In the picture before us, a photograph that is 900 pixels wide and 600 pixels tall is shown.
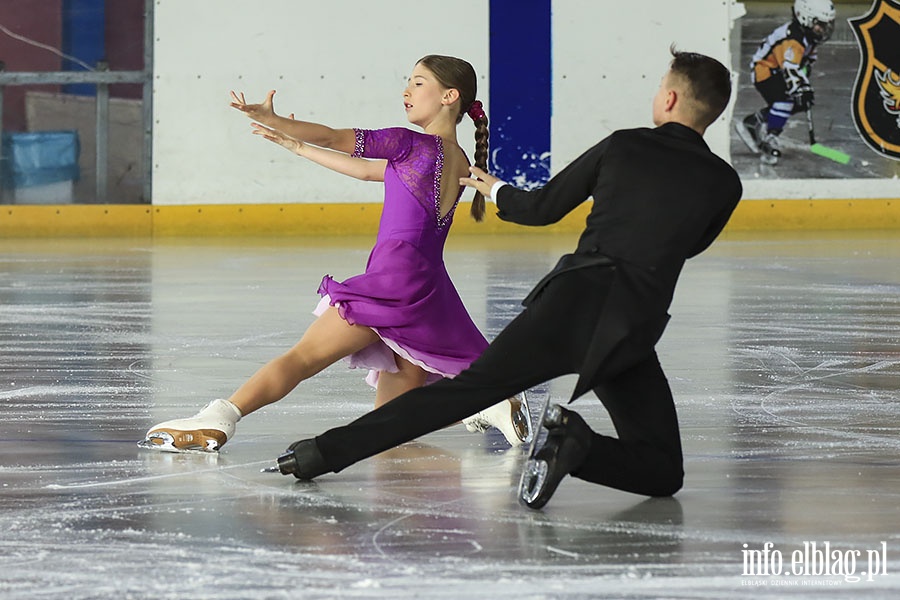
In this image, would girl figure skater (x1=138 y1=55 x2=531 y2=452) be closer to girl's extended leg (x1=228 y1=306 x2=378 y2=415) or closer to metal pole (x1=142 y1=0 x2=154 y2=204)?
girl's extended leg (x1=228 y1=306 x2=378 y2=415)

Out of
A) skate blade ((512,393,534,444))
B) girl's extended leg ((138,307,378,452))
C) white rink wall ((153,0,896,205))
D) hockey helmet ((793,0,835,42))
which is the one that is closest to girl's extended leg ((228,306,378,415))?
girl's extended leg ((138,307,378,452))

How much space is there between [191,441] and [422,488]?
746mm

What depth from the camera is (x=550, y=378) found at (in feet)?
10.7

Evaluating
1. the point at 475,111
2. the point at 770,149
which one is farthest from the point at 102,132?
the point at 475,111

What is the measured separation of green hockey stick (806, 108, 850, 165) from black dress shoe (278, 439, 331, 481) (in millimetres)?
11804

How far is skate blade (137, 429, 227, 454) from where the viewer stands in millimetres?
3926

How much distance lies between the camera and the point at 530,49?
14016 millimetres

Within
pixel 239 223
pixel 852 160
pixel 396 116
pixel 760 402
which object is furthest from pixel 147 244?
pixel 760 402

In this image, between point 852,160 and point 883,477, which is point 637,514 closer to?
point 883,477

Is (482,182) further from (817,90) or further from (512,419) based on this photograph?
(817,90)

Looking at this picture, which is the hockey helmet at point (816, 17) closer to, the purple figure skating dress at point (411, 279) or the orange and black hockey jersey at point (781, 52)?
the orange and black hockey jersey at point (781, 52)

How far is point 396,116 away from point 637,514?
36.1ft

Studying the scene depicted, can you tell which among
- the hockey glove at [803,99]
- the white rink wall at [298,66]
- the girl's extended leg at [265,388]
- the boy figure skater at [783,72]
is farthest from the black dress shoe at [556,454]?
the hockey glove at [803,99]

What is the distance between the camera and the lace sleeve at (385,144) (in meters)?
3.94
